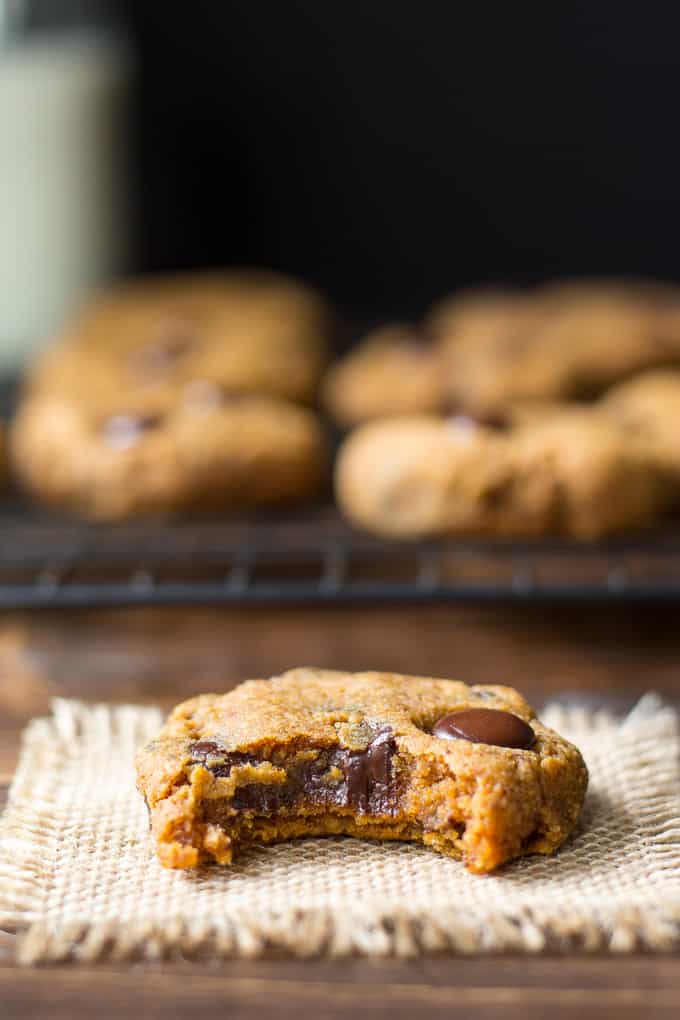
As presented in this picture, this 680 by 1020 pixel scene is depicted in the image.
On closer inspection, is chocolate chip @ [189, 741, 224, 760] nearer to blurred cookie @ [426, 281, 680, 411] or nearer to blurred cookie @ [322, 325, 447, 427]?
blurred cookie @ [426, 281, 680, 411]

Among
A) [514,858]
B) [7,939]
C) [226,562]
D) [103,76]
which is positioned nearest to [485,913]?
[514,858]

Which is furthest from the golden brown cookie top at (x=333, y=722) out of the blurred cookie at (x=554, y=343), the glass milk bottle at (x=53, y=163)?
the glass milk bottle at (x=53, y=163)

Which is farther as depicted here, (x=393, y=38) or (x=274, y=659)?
(x=393, y=38)

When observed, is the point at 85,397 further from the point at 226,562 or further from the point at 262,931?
the point at 262,931

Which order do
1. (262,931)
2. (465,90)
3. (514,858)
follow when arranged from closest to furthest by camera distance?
(262,931) < (514,858) < (465,90)

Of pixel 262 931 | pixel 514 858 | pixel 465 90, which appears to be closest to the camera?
pixel 262 931

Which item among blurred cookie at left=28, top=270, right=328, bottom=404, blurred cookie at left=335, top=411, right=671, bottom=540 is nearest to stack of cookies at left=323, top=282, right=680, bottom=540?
blurred cookie at left=335, top=411, right=671, bottom=540

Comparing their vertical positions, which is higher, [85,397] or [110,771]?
[85,397]
